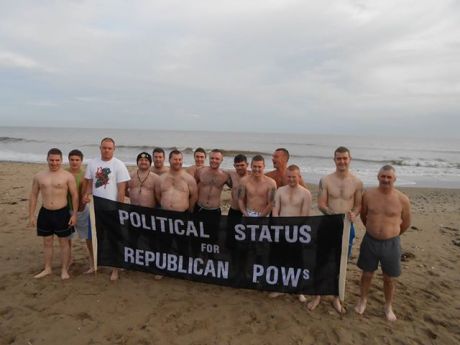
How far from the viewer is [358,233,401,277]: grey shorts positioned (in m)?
3.98

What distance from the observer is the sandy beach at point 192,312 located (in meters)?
3.70

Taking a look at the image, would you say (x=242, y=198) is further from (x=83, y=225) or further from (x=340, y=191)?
(x=83, y=225)

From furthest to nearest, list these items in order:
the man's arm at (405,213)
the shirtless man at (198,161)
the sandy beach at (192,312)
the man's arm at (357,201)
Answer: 1. the shirtless man at (198,161)
2. the man's arm at (357,201)
3. the man's arm at (405,213)
4. the sandy beach at (192,312)

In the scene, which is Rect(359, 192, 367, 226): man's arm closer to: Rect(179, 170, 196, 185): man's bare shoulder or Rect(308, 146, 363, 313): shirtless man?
Rect(308, 146, 363, 313): shirtless man

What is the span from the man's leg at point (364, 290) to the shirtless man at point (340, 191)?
20cm

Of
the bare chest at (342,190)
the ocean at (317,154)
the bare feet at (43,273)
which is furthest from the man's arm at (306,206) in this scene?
the ocean at (317,154)

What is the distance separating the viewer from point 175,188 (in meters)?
5.07

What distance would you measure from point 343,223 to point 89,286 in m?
3.49

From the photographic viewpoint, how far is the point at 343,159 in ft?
14.2

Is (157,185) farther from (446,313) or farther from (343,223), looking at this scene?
→ (446,313)

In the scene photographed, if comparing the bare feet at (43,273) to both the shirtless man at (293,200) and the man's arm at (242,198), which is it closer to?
the man's arm at (242,198)

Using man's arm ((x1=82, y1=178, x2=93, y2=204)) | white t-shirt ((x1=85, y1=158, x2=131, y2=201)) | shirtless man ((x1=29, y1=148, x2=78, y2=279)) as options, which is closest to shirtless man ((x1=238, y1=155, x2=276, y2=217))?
white t-shirt ((x1=85, y1=158, x2=131, y2=201))

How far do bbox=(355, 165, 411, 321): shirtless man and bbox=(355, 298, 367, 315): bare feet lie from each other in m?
Result: 0.27

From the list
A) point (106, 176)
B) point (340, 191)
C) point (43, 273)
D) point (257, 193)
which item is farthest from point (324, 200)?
point (43, 273)
